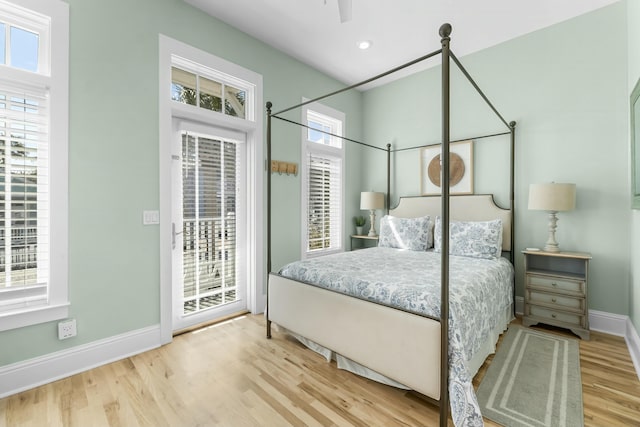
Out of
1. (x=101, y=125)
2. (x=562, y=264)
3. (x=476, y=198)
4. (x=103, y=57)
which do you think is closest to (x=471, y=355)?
(x=562, y=264)

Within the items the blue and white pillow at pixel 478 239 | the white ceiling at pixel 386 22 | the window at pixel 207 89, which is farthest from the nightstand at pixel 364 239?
the white ceiling at pixel 386 22

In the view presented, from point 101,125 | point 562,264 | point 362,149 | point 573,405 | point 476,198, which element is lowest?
point 573,405

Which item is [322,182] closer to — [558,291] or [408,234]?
[408,234]

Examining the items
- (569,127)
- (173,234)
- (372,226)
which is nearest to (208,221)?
(173,234)

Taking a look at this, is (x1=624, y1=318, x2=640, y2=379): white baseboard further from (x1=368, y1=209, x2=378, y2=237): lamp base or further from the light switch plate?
the light switch plate

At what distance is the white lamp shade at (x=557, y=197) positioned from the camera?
2613 millimetres

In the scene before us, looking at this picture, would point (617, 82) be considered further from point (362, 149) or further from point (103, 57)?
point (103, 57)

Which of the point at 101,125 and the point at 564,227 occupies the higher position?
the point at 101,125

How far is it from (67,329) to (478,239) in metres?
3.56

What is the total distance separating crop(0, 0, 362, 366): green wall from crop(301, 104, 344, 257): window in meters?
1.67

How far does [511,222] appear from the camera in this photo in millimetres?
3141

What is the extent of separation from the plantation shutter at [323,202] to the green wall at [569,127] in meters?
1.67

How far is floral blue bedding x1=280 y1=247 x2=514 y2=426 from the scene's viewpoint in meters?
1.53

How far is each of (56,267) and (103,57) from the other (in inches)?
62.4
